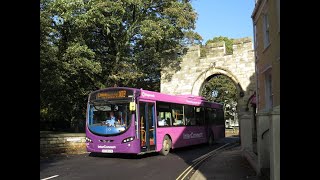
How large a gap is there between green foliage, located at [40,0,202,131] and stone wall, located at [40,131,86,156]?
2.90 meters

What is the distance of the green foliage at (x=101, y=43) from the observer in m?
23.1

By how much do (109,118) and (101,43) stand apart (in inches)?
518

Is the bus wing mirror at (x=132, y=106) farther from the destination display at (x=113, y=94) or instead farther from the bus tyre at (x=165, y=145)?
the bus tyre at (x=165, y=145)

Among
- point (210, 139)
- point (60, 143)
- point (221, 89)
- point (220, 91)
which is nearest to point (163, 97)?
point (60, 143)

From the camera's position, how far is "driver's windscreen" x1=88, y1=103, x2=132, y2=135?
16.4 meters

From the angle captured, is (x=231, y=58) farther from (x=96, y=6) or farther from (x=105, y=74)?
(x=96, y=6)

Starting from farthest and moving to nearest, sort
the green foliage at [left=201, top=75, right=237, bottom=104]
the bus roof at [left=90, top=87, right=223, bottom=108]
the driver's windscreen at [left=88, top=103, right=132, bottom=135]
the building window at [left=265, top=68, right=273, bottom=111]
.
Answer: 1. the green foliage at [left=201, top=75, right=237, bottom=104]
2. the building window at [left=265, top=68, right=273, bottom=111]
3. the bus roof at [left=90, top=87, right=223, bottom=108]
4. the driver's windscreen at [left=88, top=103, right=132, bottom=135]

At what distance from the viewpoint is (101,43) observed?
28828 mm

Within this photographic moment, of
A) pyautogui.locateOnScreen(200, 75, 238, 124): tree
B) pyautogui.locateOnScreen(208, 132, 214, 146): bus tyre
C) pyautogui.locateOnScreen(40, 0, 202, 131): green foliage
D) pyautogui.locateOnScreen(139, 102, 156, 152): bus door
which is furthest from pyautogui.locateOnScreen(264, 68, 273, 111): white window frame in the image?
pyautogui.locateOnScreen(200, 75, 238, 124): tree

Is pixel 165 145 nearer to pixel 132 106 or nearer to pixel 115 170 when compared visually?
pixel 132 106

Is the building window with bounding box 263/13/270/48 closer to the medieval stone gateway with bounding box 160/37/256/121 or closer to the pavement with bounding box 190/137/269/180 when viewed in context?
the pavement with bounding box 190/137/269/180
